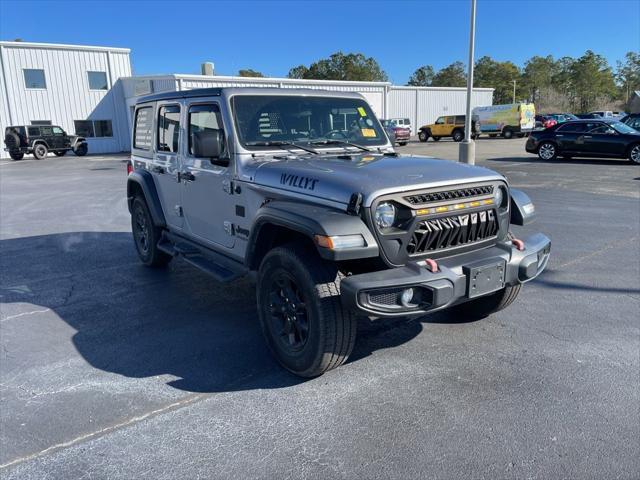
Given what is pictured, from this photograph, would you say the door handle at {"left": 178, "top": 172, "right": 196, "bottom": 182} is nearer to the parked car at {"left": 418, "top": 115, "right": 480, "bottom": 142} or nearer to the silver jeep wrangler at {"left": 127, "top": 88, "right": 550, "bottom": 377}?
the silver jeep wrangler at {"left": 127, "top": 88, "right": 550, "bottom": 377}

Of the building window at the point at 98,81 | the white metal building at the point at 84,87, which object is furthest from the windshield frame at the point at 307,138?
the building window at the point at 98,81

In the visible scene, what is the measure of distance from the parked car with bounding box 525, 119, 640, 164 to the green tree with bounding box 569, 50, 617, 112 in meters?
63.1

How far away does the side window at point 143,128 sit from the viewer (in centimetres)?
578

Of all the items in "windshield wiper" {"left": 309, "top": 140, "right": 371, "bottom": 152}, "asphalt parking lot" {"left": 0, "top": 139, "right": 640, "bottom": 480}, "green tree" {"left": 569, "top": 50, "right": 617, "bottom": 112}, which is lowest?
"asphalt parking lot" {"left": 0, "top": 139, "right": 640, "bottom": 480}

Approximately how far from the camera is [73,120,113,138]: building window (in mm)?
32625

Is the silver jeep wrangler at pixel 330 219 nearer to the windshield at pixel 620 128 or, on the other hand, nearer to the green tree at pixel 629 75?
the windshield at pixel 620 128

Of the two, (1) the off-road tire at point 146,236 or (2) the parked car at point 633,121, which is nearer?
(1) the off-road tire at point 146,236

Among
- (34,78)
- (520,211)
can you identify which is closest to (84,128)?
(34,78)

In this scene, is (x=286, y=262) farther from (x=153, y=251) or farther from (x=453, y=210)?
(x=153, y=251)

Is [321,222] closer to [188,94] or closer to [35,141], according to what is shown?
[188,94]

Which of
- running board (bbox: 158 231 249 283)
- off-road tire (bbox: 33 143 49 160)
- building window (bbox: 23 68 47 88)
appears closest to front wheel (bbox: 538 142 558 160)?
running board (bbox: 158 231 249 283)

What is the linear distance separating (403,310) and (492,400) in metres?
0.88

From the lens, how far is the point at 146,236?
620 cm

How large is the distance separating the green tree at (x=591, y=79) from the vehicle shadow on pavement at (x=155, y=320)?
3187 inches
